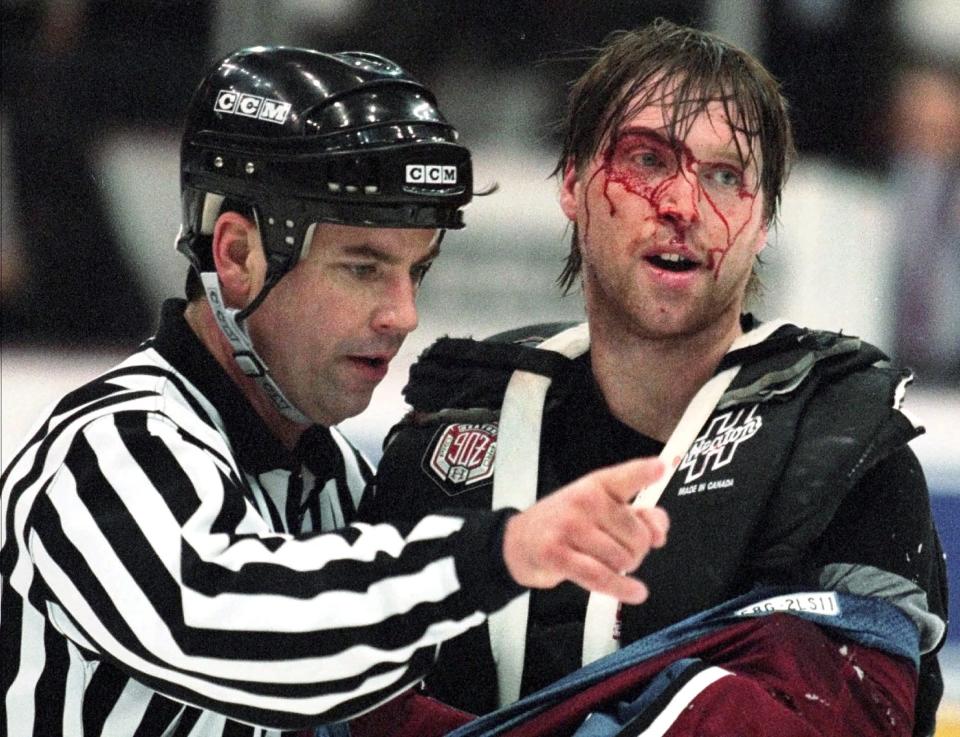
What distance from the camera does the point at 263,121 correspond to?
160 centimetres

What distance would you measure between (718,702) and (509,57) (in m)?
1.96

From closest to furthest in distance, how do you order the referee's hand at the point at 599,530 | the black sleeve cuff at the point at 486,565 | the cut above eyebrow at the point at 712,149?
the referee's hand at the point at 599,530, the black sleeve cuff at the point at 486,565, the cut above eyebrow at the point at 712,149

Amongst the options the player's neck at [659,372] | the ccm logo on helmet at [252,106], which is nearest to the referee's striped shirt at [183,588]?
the ccm logo on helmet at [252,106]

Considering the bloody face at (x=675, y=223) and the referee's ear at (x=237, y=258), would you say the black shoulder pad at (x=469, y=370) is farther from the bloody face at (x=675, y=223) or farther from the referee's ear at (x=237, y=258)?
the referee's ear at (x=237, y=258)

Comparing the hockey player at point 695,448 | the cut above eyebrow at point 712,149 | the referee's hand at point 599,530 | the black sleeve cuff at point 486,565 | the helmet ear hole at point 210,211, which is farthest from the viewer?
the cut above eyebrow at point 712,149

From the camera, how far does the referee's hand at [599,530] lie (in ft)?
3.95

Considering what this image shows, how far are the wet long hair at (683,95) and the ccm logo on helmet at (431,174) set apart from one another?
0.22 m

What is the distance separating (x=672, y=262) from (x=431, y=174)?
28cm

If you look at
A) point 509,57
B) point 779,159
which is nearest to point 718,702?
point 779,159

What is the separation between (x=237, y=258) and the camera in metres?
1.66

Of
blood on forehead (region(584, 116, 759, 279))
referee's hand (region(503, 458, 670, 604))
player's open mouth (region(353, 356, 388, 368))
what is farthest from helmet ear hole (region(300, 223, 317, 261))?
referee's hand (region(503, 458, 670, 604))

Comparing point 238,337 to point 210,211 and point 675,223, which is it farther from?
point 675,223

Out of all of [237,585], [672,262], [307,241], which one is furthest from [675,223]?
[237,585]

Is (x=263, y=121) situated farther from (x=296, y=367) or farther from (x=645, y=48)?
(x=645, y=48)
